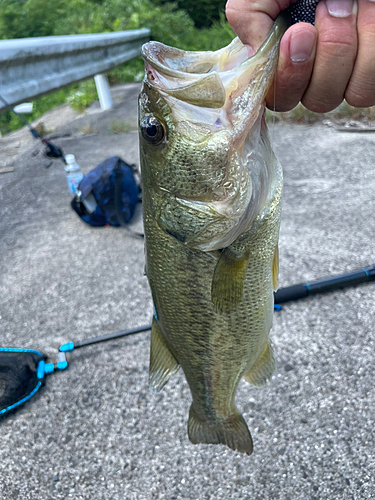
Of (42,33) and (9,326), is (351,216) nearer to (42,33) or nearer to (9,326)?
(9,326)

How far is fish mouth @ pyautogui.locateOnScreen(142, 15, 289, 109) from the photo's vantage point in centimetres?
104

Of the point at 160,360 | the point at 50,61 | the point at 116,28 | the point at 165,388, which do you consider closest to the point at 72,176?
the point at 50,61

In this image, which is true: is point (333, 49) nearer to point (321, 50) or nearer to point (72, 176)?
point (321, 50)

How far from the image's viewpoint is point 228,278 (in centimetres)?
126

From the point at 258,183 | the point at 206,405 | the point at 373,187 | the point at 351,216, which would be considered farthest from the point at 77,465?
the point at 373,187

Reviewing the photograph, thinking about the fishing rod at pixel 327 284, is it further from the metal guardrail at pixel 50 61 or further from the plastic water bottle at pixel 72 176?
the plastic water bottle at pixel 72 176

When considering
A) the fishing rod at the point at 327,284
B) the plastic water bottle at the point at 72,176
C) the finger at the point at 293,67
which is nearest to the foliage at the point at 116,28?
the plastic water bottle at the point at 72,176

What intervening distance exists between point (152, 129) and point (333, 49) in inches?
21.1

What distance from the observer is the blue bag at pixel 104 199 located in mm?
4203

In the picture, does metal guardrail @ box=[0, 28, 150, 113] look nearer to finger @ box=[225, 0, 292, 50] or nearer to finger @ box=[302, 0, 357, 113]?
finger @ box=[225, 0, 292, 50]

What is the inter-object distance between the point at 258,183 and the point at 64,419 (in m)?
1.97

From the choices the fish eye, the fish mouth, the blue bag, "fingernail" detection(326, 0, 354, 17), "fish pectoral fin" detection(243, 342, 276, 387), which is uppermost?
"fingernail" detection(326, 0, 354, 17)

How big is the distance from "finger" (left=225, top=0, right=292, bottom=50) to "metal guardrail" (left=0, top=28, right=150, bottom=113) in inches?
79.1

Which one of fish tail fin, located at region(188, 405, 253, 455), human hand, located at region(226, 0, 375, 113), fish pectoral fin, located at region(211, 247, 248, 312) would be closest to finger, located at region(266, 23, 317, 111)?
human hand, located at region(226, 0, 375, 113)
